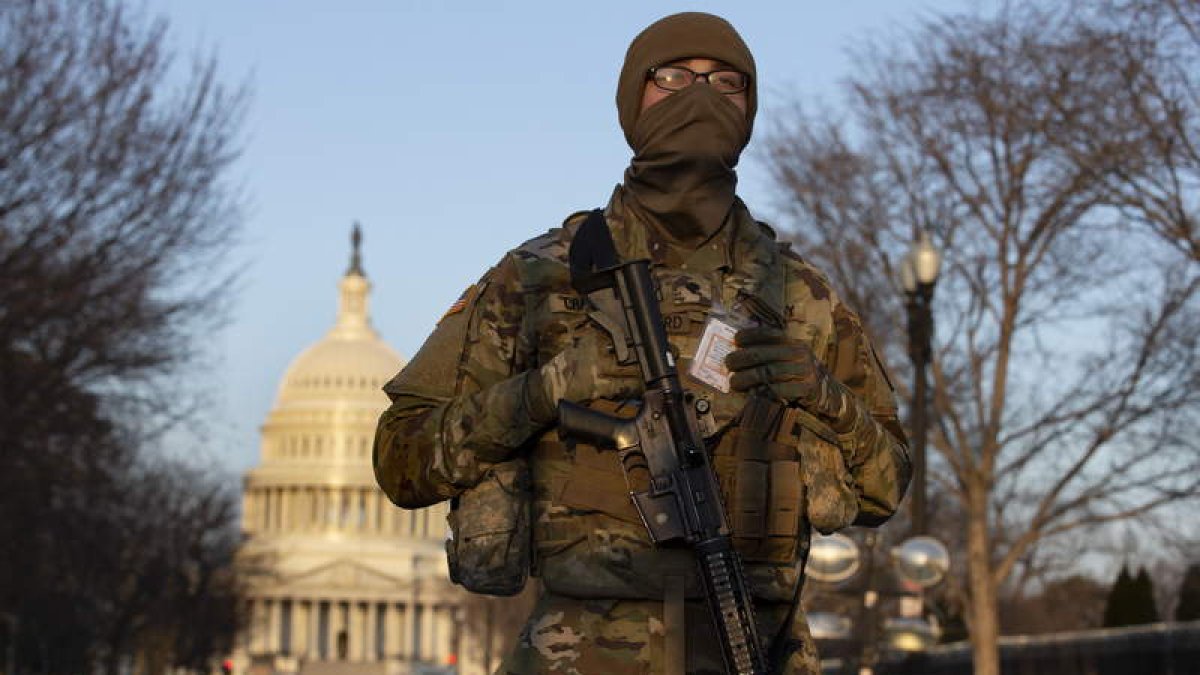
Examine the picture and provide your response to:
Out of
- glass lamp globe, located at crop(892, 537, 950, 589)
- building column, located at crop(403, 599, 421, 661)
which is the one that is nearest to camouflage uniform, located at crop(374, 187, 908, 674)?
glass lamp globe, located at crop(892, 537, 950, 589)

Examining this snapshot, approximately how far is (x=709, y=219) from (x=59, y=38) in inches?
909

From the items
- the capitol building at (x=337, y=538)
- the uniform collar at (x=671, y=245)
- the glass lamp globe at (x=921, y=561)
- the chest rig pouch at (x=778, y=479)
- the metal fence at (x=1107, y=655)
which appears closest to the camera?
the chest rig pouch at (x=778, y=479)

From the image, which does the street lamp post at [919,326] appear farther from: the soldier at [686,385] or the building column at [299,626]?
the building column at [299,626]

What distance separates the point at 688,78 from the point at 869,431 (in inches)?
29.2

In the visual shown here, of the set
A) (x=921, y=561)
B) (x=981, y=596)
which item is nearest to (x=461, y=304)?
(x=921, y=561)

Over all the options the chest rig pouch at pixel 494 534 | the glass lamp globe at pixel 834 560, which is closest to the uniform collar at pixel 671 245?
the chest rig pouch at pixel 494 534

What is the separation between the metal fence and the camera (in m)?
22.1

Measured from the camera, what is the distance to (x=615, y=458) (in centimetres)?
464

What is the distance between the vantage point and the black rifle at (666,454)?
14.4ft

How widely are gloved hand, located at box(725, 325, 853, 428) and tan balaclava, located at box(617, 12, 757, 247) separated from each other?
0.97 feet

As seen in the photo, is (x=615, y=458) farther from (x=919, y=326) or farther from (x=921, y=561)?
(x=919, y=326)

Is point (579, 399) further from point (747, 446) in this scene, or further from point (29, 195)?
point (29, 195)

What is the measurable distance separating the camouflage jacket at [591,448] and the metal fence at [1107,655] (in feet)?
51.2

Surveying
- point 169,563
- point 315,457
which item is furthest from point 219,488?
point 315,457
